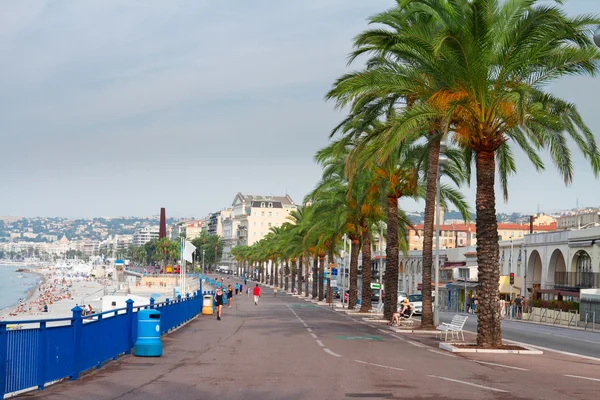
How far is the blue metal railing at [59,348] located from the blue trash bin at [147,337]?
40 cm

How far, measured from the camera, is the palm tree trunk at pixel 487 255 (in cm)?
2392

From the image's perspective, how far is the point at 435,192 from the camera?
36125mm

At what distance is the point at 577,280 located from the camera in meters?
61.3

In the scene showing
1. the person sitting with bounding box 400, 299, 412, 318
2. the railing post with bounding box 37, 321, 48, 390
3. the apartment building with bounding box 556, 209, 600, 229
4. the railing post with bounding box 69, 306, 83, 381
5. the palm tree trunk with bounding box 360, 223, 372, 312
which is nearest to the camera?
the railing post with bounding box 37, 321, 48, 390

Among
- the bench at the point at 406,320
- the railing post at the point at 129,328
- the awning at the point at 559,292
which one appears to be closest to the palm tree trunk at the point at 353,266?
the awning at the point at 559,292

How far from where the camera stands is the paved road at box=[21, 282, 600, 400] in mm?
13602

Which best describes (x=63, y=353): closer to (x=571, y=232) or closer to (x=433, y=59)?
(x=433, y=59)

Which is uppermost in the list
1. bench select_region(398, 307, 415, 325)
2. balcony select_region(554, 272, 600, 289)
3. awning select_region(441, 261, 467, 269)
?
awning select_region(441, 261, 467, 269)

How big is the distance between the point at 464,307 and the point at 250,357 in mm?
60400

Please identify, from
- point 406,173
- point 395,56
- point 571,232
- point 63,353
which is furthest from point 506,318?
point 63,353

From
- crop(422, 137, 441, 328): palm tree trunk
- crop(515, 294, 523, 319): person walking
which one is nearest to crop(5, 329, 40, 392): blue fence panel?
crop(422, 137, 441, 328): palm tree trunk

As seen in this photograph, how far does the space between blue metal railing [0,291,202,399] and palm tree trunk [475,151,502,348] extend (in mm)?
9893

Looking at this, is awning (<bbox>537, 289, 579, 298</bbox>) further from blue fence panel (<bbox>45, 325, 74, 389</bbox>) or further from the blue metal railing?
blue fence panel (<bbox>45, 325, 74, 389</bbox>)

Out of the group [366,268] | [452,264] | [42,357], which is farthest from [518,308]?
[42,357]
